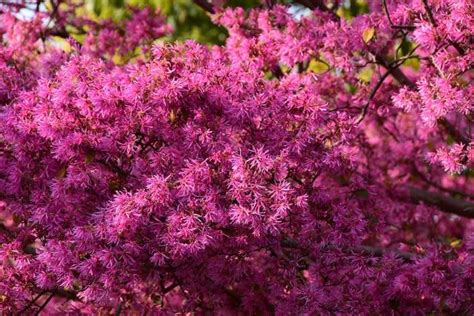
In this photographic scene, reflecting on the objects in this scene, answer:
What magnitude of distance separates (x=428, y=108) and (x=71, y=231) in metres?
1.64

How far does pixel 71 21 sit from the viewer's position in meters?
5.82

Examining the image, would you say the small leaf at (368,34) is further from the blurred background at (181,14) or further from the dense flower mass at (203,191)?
the blurred background at (181,14)

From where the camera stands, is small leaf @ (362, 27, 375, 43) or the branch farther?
the branch

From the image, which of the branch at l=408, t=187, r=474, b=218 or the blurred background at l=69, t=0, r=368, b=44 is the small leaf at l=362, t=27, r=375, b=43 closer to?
the branch at l=408, t=187, r=474, b=218

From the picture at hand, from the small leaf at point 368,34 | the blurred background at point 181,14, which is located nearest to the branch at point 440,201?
the small leaf at point 368,34

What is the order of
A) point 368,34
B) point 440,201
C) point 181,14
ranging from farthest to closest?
point 181,14 → point 440,201 → point 368,34

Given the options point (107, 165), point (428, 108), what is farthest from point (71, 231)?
point (428, 108)

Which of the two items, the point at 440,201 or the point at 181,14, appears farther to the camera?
the point at 181,14

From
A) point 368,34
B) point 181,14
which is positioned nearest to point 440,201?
point 368,34

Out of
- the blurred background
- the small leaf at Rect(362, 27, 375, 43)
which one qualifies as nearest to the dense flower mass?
the small leaf at Rect(362, 27, 375, 43)

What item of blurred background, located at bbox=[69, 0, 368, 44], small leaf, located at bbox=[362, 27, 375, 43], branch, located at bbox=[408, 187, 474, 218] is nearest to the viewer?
small leaf, located at bbox=[362, 27, 375, 43]

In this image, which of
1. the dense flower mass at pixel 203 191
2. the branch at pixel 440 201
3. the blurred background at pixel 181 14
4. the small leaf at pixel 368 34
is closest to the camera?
the dense flower mass at pixel 203 191

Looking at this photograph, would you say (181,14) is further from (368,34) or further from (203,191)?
(203,191)

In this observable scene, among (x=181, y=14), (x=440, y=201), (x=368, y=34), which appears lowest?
(x=181, y=14)
